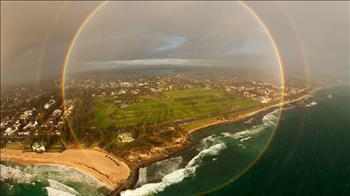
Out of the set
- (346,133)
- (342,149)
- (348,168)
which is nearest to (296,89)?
(346,133)

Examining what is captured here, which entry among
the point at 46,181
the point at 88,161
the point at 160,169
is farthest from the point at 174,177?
the point at 46,181

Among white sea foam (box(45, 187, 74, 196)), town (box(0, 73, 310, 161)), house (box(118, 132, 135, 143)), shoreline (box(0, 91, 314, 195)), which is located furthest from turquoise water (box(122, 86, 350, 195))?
house (box(118, 132, 135, 143))

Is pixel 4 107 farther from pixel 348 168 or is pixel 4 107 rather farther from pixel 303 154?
pixel 348 168

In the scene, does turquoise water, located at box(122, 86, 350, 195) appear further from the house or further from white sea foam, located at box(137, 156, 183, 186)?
the house

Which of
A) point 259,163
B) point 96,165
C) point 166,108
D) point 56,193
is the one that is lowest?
point 56,193

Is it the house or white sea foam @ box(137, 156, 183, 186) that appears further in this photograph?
the house

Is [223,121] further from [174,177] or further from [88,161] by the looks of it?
[88,161]

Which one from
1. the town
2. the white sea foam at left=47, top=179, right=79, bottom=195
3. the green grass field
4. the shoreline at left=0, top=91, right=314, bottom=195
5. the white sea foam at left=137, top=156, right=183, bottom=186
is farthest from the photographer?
the green grass field
